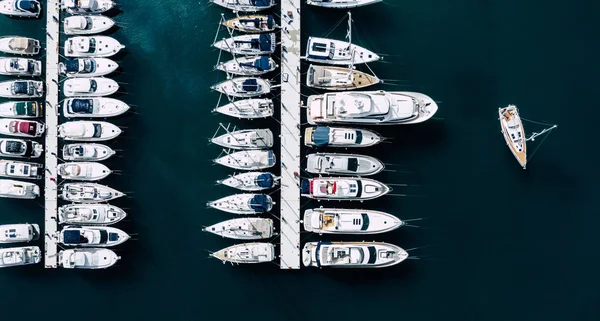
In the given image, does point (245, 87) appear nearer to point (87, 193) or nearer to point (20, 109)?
point (87, 193)

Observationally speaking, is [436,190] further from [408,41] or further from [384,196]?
[408,41]

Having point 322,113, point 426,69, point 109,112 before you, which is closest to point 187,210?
point 109,112

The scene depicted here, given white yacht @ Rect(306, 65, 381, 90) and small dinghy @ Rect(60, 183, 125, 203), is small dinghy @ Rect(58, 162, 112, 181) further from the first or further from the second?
white yacht @ Rect(306, 65, 381, 90)

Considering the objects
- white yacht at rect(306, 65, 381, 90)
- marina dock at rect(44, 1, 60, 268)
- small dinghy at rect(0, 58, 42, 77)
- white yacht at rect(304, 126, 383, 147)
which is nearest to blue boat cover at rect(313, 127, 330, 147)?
white yacht at rect(304, 126, 383, 147)

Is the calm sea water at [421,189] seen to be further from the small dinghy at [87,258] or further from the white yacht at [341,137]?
the white yacht at [341,137]

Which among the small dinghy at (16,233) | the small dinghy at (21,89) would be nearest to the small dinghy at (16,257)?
the small dinghy at (16,233)

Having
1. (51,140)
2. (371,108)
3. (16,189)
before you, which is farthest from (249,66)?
(16,189)
